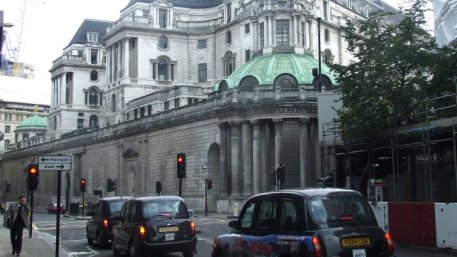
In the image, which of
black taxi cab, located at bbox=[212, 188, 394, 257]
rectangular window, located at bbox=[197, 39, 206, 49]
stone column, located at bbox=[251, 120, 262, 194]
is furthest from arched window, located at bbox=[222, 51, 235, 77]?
black taxi cab, located at bbox=[212, 188, 394, 257]

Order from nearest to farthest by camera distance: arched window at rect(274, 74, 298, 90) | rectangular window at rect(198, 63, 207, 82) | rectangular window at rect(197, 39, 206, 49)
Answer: arched window at rect(274, 74, 298, 90), rectangular window at rect(198, 63, 207, 82), rectangular window at rect(197, 39, 206, 49)

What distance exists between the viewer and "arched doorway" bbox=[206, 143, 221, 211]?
56719mm

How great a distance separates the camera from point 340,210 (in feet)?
33.2

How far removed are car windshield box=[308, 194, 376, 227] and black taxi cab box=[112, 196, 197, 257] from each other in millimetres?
7862

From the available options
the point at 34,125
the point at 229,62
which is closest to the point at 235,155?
the point at 229,62

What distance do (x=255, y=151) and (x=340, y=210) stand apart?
4103 centimetres

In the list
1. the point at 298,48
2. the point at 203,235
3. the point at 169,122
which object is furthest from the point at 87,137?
the point at 203,235

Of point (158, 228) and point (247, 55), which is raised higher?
point (247, 55)

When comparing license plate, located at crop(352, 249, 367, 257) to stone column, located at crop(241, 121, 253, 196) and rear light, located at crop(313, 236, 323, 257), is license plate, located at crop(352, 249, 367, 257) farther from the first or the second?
stone column, located at crop(241, 121, 253, 196)

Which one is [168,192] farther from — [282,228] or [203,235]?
[282,228]

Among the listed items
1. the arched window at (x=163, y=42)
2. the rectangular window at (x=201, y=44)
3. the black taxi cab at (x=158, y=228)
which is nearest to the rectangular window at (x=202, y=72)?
the rectangular window at (x=201, y=44)

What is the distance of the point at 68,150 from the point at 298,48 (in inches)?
1679

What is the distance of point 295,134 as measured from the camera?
51938 millimetres

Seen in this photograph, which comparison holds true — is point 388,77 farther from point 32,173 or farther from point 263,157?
point 263,157
